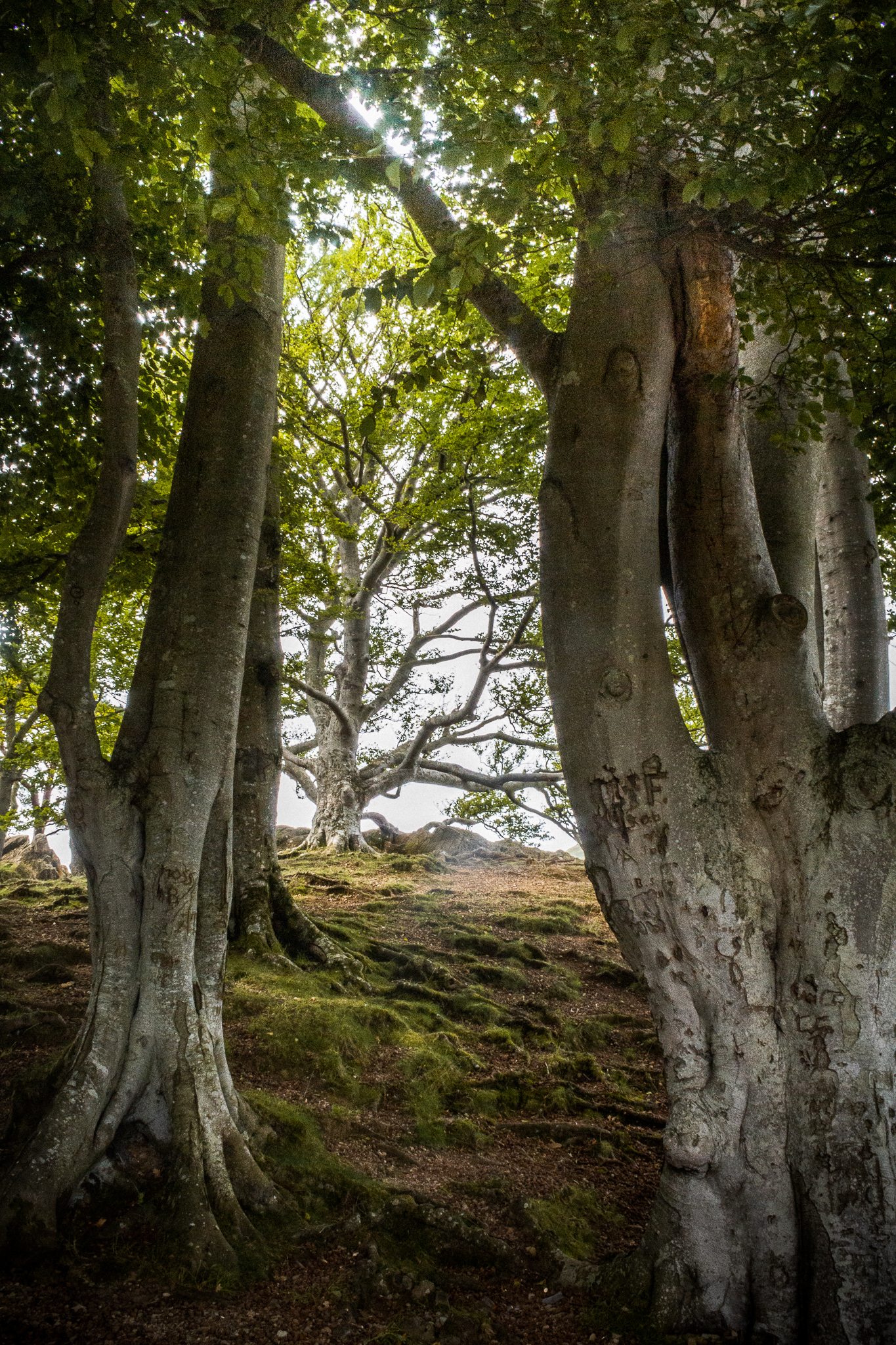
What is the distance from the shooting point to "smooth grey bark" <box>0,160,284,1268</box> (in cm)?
326

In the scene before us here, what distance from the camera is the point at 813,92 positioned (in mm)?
4160

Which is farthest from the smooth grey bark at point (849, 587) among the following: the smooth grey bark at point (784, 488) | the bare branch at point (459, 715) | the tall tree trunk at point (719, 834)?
the bare branch at point (459, 715)

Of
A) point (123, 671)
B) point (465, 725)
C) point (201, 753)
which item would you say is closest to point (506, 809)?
point (465, 725)

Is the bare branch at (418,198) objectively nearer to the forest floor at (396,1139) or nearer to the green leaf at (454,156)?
the green leaf at (454,156)

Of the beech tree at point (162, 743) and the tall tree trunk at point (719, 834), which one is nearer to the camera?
the tall tree trunk at point (719, 834)

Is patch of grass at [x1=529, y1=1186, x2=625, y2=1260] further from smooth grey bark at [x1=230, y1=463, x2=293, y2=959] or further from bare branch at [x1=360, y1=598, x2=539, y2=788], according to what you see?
bare branch at [x1=360, y1=598, x2=539, y2=788]

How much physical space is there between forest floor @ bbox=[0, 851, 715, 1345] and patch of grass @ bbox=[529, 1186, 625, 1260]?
0.04ft

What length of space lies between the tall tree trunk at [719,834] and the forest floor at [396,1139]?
1.88 ft

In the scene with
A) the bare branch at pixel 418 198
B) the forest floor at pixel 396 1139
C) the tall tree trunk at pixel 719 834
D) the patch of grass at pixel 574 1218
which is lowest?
the patch of grass at pixel 574 1218

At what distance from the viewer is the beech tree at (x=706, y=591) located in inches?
121

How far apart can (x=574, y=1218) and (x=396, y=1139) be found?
1.12 m

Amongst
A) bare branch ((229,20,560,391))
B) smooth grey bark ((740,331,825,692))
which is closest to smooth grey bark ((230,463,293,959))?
bare branch ((229,20,560,391))

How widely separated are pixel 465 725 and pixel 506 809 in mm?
2076

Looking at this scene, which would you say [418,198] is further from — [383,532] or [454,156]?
[383,532]
